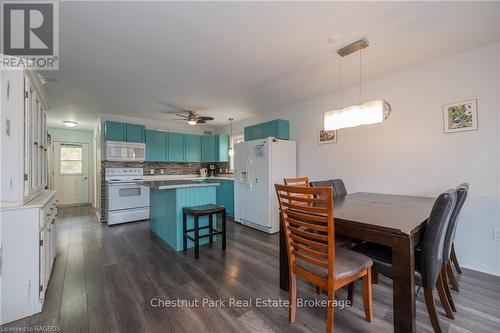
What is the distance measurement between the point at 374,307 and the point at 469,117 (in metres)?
2.27

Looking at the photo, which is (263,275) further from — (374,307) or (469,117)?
(469,117)

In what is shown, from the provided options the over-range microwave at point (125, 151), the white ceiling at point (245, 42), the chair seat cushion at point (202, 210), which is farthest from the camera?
the over-range microwave at point (125, 151)

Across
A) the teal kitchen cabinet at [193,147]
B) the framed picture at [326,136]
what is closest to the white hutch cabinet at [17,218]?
the framed picture at [326,136]

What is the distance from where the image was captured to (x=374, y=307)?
1.70m

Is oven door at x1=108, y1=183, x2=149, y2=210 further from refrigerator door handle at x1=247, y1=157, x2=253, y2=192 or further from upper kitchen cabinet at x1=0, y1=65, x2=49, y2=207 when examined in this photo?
upper kitchen cabinet at x1=0, y1=65, x2=49, y2=207

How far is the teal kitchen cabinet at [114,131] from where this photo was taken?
432 cm

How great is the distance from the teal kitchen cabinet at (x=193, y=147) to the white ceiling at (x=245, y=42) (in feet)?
7.07

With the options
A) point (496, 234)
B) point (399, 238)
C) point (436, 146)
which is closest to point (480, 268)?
point (496, 234)

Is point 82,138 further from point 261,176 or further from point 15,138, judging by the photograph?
point 261,176

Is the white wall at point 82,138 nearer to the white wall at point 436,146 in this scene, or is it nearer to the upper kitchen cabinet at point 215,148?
the upper kitchen cabinet at point 215,148

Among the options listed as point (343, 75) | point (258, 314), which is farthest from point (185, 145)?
point (258, 314)

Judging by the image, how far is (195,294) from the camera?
1890 millimetres

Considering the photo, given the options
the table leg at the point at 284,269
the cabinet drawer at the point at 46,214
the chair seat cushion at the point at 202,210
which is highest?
the cabinet drawer at the point at 46,214

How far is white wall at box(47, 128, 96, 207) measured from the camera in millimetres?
6207
